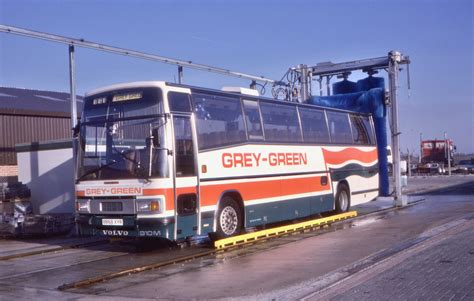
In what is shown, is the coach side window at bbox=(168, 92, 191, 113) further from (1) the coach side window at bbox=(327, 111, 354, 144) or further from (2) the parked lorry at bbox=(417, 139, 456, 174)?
(2) the parked lorry at bbox=(417, 139, 456, 174)

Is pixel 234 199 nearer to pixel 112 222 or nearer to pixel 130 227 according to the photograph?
pixel 130 227

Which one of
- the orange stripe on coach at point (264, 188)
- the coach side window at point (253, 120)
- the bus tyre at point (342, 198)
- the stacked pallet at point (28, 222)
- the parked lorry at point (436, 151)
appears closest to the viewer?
the orange stripe on coach at point (264, 188)

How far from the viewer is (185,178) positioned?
11.4 m

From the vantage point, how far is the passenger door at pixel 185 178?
11.2 meters

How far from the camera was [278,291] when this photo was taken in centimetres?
764

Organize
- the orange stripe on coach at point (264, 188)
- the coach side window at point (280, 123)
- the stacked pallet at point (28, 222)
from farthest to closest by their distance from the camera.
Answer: the stacked pallet at point (28, 222)
the coach side window at point (280, 123)
the orange stripe on coach at point (264, 188)

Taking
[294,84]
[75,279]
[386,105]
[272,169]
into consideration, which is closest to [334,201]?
[272,169]

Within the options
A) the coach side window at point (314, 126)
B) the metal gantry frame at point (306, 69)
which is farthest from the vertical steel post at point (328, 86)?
the coach side window at point (314, 126)

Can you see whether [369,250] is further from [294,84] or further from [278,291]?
[294,84]

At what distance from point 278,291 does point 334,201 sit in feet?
33.3

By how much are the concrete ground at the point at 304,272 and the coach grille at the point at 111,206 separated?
103 cm

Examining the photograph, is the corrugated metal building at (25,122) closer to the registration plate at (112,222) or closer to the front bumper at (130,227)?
the front bumper at (130,227)

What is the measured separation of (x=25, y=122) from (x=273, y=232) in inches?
649

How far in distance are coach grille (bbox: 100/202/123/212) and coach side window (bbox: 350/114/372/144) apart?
1035cm
